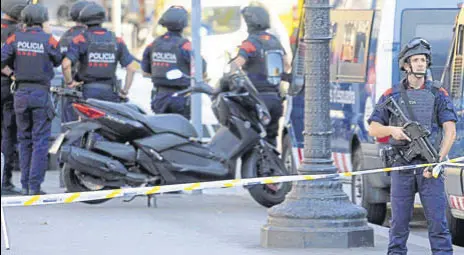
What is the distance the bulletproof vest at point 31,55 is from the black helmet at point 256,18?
2.05 m

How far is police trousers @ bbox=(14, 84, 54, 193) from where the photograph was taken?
14.2 metres

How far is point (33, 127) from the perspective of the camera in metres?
14.4

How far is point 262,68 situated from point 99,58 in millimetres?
1652

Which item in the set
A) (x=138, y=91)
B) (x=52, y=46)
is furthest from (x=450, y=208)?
(x=138, y=91)

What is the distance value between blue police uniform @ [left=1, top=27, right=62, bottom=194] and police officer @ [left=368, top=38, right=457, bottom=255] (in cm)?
558

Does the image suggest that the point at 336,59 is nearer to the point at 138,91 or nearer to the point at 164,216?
the point at 164,216

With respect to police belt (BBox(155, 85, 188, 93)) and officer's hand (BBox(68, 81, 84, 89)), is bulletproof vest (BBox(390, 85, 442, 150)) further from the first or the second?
police belt (BBox(155, 85, 188, 93))

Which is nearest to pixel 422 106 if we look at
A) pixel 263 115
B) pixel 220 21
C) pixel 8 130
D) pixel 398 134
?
pixel 398 134

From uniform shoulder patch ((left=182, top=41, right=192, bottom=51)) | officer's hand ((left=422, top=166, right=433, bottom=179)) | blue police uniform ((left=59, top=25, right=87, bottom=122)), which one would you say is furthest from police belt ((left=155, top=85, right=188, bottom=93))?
officer's hand ((left=422, top=166, right=433, bottom=179))

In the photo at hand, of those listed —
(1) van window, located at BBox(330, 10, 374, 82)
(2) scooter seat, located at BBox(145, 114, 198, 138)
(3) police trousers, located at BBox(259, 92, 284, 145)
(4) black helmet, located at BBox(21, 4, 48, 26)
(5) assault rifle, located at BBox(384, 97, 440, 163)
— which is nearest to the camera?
(5) assault rifle, located at BBox(384, 97, 440, 163)

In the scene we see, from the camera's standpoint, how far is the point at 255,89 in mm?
13828

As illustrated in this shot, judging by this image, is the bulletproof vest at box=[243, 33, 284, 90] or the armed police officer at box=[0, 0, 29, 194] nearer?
the bulletproof vest at box=[243, 33, 284, 90]

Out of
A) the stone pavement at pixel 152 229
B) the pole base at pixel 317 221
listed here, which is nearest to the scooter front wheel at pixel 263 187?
the stone pavement at pixel 152 229

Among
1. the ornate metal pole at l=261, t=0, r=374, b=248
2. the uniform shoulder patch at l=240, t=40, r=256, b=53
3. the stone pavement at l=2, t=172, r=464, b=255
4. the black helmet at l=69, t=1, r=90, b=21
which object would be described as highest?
the black helmet at l=69, t=1, r=90, b=21
